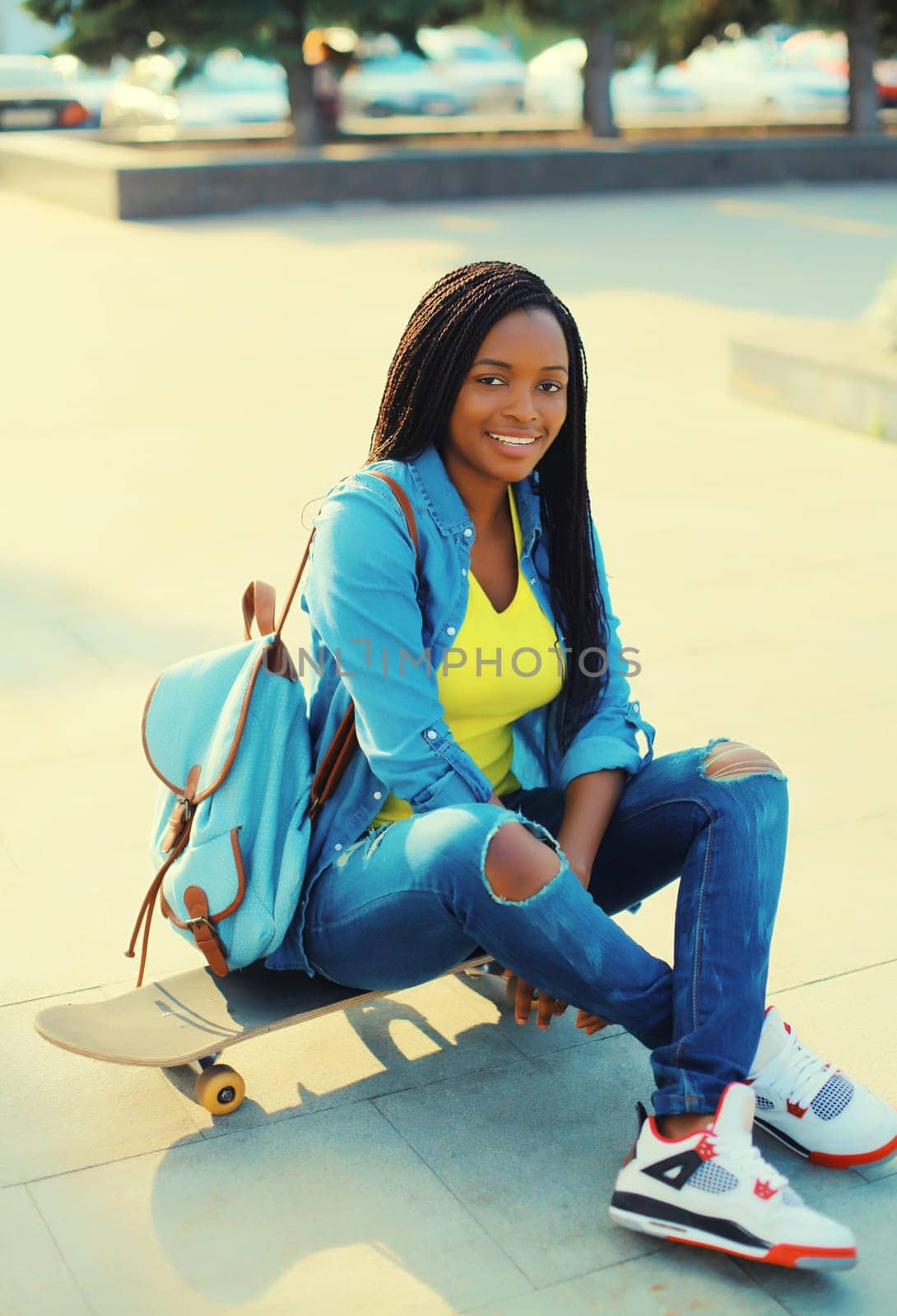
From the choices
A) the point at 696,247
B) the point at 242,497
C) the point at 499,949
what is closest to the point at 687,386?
the point at 242,497

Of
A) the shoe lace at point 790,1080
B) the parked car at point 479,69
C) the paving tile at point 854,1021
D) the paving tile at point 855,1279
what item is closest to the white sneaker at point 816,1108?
the shoe lace at point 790,1080

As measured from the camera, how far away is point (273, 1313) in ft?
7.93

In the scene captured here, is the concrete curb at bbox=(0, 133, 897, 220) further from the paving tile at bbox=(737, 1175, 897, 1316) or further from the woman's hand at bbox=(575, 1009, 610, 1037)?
the paving tile at bbox=(737, 1175, 897, 1316)

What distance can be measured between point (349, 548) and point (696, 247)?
41.6 ft

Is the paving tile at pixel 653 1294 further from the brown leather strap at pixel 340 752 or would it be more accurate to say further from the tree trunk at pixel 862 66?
the tree trunk at pixel 862 66

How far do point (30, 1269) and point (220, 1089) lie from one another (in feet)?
1.48

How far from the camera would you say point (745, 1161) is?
2.53 meters

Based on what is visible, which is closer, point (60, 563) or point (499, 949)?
point (499, 949)

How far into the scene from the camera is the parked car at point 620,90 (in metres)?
30.6

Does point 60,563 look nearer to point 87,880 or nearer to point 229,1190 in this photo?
point 87,880

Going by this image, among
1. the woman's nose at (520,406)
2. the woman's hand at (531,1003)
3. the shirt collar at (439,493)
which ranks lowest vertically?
the woman's hand at (531,1003)

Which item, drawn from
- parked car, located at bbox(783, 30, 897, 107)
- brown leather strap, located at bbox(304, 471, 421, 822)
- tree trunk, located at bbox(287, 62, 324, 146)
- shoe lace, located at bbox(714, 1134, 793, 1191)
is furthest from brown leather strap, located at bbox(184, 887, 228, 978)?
parked car, located at bbox(783, 30, 897, 107)

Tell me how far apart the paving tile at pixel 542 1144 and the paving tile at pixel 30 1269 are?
0.62 m

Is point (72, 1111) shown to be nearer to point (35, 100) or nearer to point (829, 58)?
point (35, 100)
